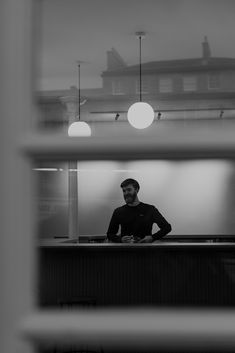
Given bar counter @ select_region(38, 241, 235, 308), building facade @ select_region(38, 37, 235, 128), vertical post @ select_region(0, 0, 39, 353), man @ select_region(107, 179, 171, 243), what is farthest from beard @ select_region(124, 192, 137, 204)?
vertical post @ select_region(0, 0, 39, 353)

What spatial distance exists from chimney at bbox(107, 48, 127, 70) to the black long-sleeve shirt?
8.27ft

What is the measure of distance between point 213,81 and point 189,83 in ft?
1.28

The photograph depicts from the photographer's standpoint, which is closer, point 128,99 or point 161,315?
point 161,315

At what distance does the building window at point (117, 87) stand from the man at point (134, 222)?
3.16 metres

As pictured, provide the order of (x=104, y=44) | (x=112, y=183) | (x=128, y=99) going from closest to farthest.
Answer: (x=104, y=44), (x=128, y=99), (x=112, y=183)

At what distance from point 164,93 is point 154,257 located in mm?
4546

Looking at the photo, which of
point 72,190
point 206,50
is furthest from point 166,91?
point 72,190

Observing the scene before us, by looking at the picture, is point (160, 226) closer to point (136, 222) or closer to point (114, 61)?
point (136, 222)

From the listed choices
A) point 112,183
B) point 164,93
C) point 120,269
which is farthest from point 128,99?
point 120,269

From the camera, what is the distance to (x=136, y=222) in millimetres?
5906

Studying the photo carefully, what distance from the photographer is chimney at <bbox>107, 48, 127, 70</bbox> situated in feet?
25.1

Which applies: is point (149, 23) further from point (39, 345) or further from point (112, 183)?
point (39, 345)

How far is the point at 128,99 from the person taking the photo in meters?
9.31

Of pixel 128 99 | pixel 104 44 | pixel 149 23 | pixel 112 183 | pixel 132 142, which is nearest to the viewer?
pixel 132 142
